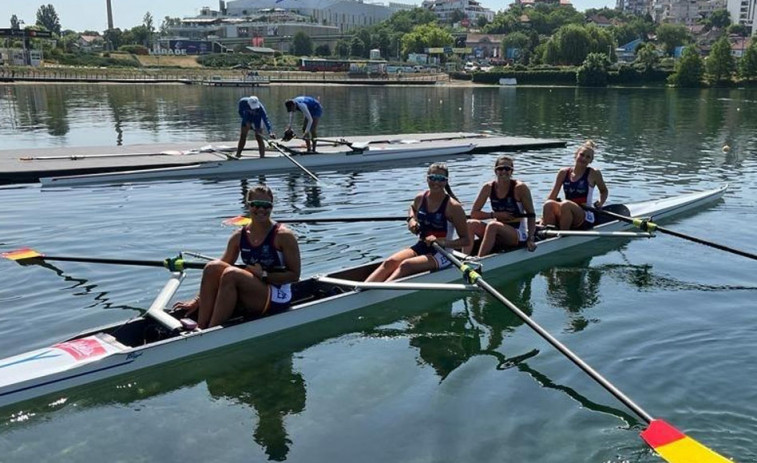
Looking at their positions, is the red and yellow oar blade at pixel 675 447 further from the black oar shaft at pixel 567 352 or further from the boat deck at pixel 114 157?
the boat deck at pixel 114 157

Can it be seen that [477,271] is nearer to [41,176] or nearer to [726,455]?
[726,455]

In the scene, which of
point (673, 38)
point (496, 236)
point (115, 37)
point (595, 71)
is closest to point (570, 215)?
point (496, 236)

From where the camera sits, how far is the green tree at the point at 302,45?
561ft

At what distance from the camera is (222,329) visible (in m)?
7.90

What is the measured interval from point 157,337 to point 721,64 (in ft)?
347

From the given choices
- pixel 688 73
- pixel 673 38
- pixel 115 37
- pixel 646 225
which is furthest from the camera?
pixel 115 37

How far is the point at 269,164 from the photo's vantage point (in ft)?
71.2

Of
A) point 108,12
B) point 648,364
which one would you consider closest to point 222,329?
point 648,364

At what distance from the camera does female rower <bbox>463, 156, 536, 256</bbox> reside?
11156mm

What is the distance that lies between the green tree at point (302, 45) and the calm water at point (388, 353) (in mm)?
159969

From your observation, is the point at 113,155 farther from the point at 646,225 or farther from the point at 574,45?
the point at 574,45

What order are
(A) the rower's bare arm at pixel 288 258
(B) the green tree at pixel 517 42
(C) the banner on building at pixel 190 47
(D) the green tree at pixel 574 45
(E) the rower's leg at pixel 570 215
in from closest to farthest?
1. (A) the rower's bare arm at pixel 288 258
2. (E) the rower's leg at pixel 570 215
3. (D) the green tree at pixel 574 45
4. (C) the banner on building at pixel 190 47
5. (B) the green tree at pixel 517 42

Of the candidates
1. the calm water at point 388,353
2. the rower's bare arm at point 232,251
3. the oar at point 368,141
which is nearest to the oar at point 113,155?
the calm water at point 388,353

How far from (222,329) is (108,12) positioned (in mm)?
188972
